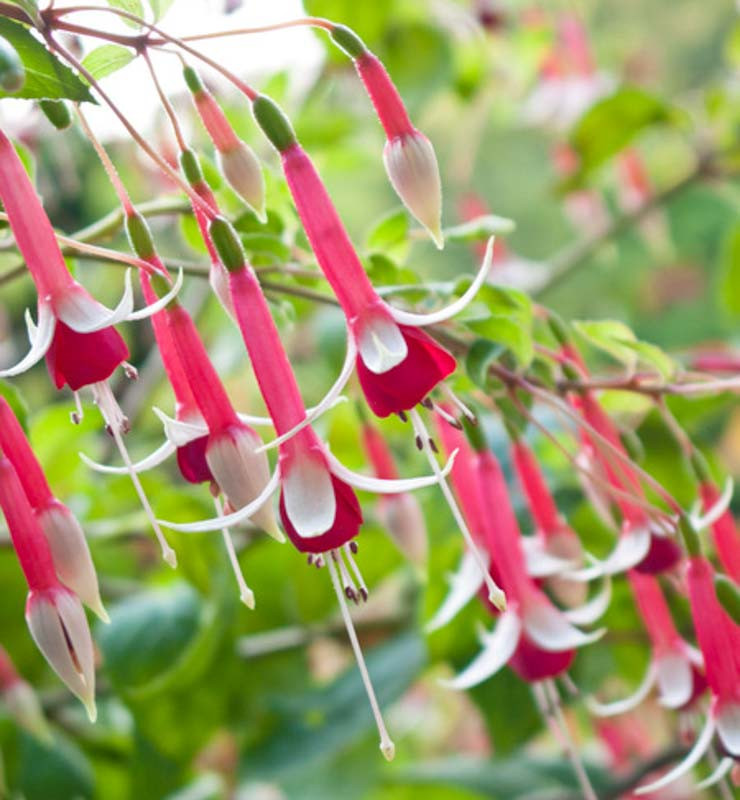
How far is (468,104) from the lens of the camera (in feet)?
3.46

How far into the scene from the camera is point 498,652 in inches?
17.1

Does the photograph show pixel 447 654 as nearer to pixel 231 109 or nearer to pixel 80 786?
pixel 80 786

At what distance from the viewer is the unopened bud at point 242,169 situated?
0.36m

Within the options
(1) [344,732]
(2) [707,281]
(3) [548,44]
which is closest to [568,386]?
(1) [344,732]

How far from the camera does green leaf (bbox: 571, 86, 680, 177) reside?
86 centimetres

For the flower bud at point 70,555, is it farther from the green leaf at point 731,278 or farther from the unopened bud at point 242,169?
the green leaf at point 731,278

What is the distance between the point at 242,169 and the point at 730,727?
9.3 inches

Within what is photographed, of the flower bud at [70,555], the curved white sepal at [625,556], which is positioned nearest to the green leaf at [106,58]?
the flower bud at [70,555]

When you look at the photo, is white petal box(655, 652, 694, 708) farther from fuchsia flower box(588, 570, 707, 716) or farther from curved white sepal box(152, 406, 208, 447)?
curved white sepal box(152, 406, 208, 447)

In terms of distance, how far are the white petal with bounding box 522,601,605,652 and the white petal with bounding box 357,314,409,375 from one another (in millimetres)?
156

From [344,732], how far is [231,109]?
0.53 m

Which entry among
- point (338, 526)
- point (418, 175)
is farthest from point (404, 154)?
point (338, 526)

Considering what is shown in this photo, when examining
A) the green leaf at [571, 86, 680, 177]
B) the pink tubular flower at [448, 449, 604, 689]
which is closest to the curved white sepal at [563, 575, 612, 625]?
the pink tubular flower at [448, 449, 604, 689]

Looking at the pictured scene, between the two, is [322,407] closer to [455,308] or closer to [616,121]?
[455,308]
